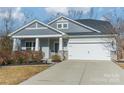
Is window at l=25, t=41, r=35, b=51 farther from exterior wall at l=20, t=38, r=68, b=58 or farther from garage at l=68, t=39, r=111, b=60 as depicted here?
garage at l=68, t=39, r=111, b=60

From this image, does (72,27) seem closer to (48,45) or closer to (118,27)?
(48,45)

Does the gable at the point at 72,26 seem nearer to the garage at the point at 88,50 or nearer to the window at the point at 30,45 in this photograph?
the garage at the point at 88,50

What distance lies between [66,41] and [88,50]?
2.84 m

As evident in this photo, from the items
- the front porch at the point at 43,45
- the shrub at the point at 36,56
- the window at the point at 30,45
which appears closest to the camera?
the shrub at the point at 36,56

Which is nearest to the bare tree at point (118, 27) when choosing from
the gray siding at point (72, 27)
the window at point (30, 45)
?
the gray siding at point (72, 27)

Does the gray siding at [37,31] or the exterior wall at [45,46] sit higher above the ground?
the gray siding at [37,31]

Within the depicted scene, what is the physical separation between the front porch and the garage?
0.91 m

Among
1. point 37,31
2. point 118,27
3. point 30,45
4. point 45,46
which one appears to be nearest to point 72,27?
point 45,46

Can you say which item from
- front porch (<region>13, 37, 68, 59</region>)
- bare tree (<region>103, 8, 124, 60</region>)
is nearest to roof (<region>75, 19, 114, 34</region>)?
bare tree (<region>103, 8, 124, 60</region>)

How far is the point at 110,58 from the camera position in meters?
33.4

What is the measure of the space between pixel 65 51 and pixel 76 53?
1250 mm

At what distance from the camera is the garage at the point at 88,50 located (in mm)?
33469

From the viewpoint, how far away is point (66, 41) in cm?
3509
